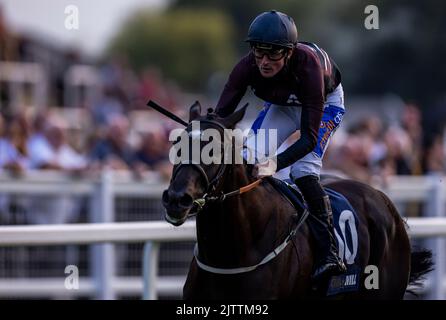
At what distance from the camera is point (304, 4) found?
78.7m

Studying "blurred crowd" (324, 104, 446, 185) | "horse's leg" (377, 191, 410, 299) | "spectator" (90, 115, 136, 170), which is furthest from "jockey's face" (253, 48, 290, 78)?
"spectator" (90, 115, 136, 170)

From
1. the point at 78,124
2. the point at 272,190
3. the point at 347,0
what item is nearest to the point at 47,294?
the point at 272,190

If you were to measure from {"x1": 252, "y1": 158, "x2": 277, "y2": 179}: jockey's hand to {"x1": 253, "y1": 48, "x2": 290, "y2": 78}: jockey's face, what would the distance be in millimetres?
525

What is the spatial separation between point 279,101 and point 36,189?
4.17 meters

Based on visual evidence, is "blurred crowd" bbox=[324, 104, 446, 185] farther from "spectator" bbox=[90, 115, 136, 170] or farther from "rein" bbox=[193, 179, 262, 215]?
"rein" bbox=[193, 179, 262, 215]

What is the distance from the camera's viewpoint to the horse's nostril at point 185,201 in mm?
5078

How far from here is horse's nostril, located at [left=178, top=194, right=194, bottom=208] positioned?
5.08 m

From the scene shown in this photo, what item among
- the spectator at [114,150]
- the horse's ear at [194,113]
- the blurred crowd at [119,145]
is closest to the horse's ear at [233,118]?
the horse's ear at [194,113]

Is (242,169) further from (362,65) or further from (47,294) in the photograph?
(362,65)

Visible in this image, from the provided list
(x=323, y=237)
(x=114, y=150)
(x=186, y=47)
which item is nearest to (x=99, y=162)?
(x=114, y=150)

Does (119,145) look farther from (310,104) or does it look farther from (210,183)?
(210,183)

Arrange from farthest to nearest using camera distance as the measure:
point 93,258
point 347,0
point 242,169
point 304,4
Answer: point 304,4 → point 347,0 → point 93,258 → point 242,169

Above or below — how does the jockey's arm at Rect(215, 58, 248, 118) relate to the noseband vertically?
above

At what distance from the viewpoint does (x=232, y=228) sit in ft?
18.3
